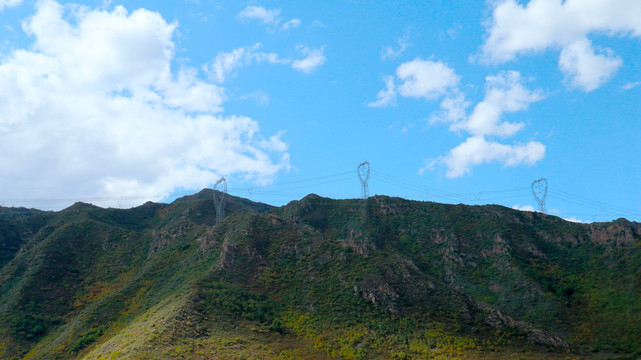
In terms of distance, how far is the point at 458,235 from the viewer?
12988 cm

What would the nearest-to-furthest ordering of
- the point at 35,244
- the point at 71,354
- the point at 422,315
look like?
the point at 71,354
the point at 422,315
the point at 35,244

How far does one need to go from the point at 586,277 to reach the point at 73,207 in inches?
6788

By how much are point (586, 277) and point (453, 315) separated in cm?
4561

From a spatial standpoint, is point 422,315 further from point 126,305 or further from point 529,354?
point 126,305

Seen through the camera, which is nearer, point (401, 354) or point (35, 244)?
point (401, 354)

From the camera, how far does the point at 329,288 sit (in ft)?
299

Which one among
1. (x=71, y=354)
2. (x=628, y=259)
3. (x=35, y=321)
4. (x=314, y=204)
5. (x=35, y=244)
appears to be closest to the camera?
(x=71, y=354)

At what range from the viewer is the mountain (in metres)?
73.9

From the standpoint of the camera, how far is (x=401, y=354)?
7025 cm

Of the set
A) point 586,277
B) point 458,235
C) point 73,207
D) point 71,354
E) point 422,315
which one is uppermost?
point 73,207

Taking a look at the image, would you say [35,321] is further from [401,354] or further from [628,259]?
[628,259]

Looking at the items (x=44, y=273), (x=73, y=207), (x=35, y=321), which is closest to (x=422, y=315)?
(x=35, y=321)

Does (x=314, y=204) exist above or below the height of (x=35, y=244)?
above

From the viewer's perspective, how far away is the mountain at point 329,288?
73875 millimetres
